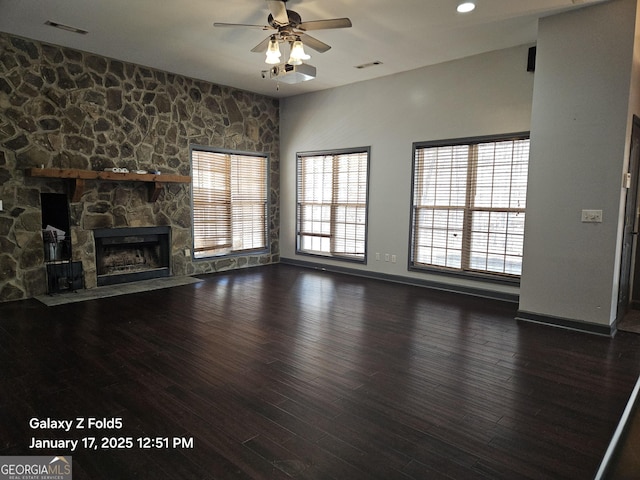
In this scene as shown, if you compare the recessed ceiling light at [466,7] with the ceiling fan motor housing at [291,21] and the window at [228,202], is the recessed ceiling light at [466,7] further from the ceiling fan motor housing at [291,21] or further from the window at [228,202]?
the window at [228,202]

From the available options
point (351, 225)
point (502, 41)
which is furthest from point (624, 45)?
point (351, 225)

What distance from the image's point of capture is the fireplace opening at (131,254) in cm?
568

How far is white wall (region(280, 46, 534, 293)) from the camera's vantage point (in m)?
5.02

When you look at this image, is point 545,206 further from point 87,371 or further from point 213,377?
point 87,371

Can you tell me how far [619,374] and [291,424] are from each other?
8.57 feet

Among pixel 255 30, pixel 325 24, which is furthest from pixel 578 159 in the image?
pixel 255 30

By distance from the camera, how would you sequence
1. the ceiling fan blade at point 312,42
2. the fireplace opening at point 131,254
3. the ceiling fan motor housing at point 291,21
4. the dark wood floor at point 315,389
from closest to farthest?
1. the dark wood floor at point 315,389
2. the ceiling fan motor housing at point 291,21
3. the ceiling fan blade at point 312,42
4. the fireplace opening at point 131,254

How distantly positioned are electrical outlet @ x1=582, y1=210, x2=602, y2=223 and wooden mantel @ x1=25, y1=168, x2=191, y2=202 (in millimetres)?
5215

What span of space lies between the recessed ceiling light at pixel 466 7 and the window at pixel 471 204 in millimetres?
1737

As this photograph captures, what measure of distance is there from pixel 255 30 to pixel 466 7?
7.32 feet

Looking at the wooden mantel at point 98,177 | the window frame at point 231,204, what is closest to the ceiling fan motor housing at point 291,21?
the wooden mantel at point 98,177

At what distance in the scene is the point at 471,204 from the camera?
5.38 metres

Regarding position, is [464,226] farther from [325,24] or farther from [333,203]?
[325,24]

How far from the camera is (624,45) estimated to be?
12.1 ft
